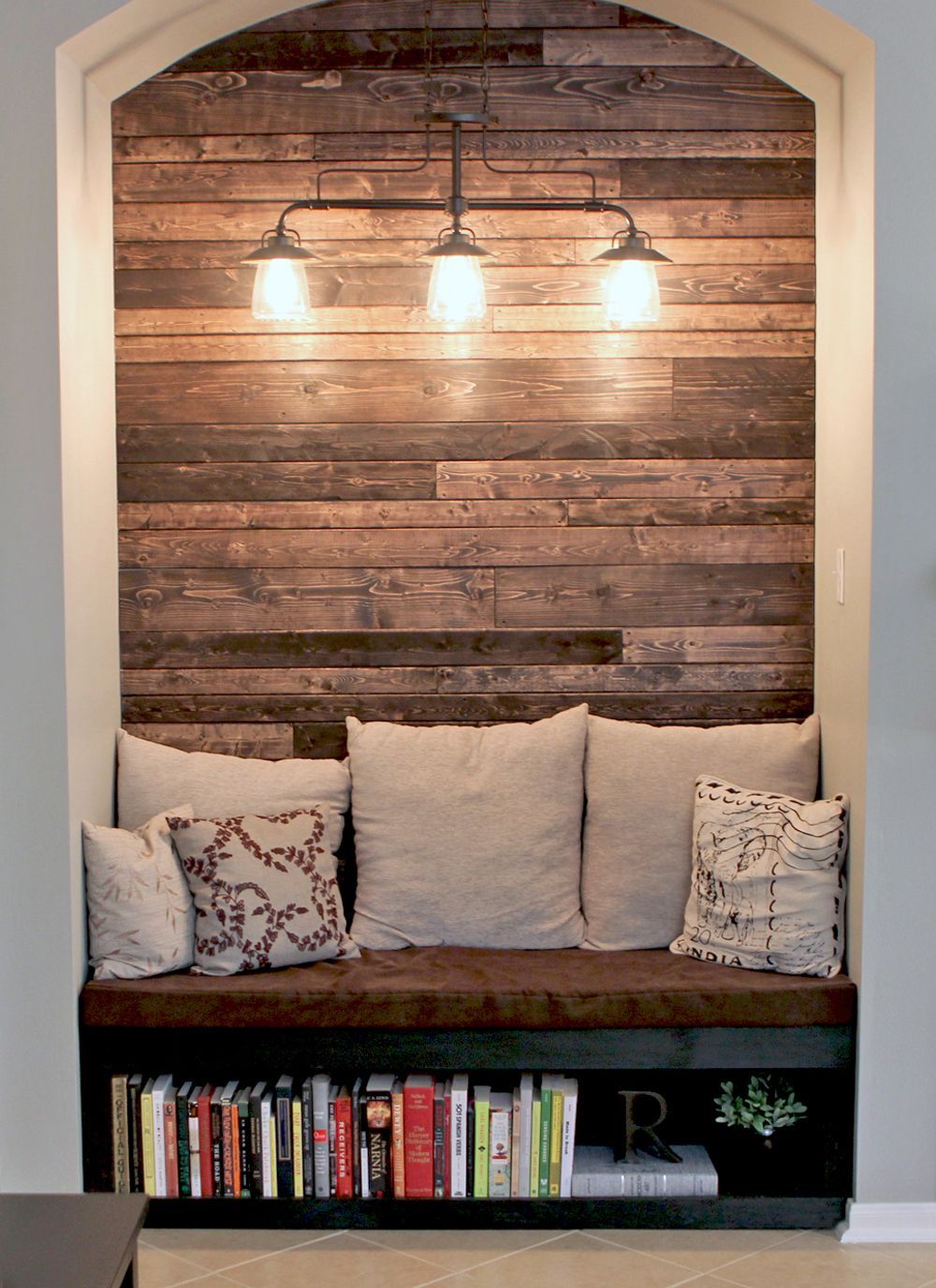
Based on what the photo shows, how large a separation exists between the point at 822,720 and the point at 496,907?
94 cm

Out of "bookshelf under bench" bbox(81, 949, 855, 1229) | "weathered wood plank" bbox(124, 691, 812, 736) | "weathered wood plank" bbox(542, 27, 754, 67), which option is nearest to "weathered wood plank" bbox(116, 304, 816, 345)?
"weathered wood plank" bbox(542, 27, 754, 67)

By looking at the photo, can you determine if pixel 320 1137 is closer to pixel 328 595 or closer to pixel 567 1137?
pixel 567 1137

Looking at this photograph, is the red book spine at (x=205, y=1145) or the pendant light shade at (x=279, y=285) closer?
the red book spine at (x=205, y=1145)

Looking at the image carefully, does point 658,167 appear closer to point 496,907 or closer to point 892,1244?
point 496,907

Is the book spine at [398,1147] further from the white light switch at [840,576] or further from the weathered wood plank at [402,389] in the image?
the weathered wood plank at [402,389]

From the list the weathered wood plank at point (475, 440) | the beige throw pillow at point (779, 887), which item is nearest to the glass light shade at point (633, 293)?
the weathered wood plank at point (475, 440)

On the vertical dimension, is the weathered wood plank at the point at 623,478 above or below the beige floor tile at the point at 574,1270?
above

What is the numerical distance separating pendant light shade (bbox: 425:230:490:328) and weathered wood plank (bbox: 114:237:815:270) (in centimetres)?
30

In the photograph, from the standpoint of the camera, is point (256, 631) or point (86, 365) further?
point (256, 631)

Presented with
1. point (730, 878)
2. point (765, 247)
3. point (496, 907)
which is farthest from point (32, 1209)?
point (765, 247)

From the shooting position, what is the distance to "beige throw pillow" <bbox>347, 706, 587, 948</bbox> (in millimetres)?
3311

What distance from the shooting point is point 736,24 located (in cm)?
324

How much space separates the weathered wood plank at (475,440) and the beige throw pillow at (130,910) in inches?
40.9

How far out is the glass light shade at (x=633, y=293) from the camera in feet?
10.5
